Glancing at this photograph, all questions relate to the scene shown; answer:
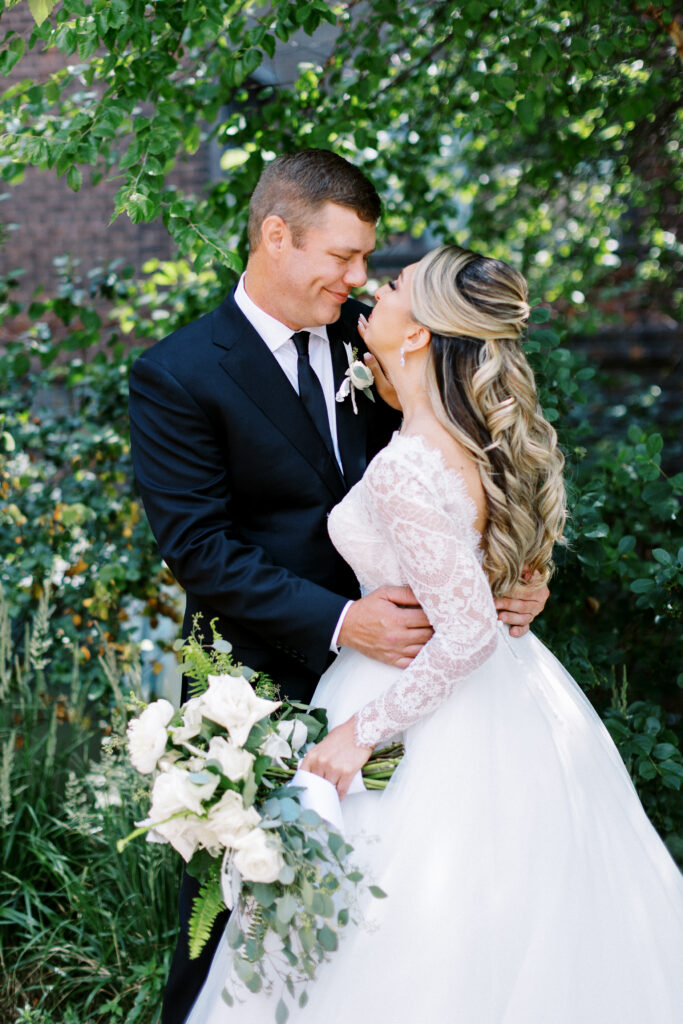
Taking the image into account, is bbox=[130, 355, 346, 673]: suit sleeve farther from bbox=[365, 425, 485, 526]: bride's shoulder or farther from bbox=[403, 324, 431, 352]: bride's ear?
bbox=[403, 324, 431, 352]: bride's ear

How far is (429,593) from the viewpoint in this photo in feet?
6.75

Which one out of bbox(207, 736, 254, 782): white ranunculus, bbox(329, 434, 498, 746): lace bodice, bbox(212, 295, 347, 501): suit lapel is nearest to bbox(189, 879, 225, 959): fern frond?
bbox(207, 736, 254, 782): white ranunculus

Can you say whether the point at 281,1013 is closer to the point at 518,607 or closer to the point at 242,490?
the point at 518,607

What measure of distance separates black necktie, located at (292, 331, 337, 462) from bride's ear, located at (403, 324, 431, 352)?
42 centimetres

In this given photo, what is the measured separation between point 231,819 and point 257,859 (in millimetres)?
92

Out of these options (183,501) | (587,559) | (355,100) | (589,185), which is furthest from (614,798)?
(589,185)

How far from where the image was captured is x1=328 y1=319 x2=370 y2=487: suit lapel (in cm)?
274

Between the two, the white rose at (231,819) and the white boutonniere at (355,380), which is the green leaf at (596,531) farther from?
the white rose at (231,819)

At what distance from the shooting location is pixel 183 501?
249cm

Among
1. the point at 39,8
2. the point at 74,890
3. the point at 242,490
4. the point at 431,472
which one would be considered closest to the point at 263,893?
the point at 431,472

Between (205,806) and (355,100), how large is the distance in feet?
9.03

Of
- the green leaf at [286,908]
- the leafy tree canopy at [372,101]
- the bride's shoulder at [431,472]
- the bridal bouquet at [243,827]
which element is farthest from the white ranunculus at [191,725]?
the leafy tree canopy at [372,101]

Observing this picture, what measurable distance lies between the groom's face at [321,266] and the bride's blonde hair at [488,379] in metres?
0.41

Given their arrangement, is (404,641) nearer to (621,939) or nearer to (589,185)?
(621,939)
